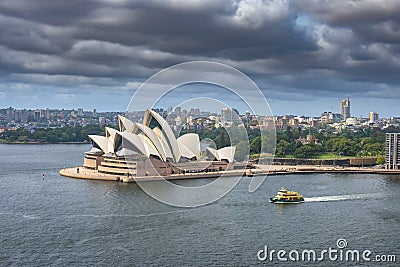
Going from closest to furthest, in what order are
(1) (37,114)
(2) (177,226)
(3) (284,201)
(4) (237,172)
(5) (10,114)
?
(2) (177,226), (3) (284,201), (4) (237,172), (5) (10,114), (1) (37,114)

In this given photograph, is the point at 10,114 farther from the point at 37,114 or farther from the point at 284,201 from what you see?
the point at 284,201

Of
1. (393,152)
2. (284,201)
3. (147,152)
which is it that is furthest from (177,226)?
(393,152)

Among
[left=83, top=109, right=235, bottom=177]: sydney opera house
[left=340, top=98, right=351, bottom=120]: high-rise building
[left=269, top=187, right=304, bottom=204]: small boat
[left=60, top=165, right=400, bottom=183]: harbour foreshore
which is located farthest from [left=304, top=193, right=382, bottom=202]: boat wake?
[left=340, top=98, right=351, bottom=120]: high-rise building

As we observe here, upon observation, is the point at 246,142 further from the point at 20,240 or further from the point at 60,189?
the point at 20,240

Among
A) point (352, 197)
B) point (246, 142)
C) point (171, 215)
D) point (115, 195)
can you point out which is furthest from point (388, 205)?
point (246, 142)

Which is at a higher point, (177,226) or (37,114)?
(37,114)

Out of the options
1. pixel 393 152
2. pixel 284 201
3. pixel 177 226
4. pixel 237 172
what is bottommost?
pixel 177 226

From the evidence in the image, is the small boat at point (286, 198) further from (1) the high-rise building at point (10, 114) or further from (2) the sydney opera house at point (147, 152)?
(1) the high-rise building at point (10, 114)
